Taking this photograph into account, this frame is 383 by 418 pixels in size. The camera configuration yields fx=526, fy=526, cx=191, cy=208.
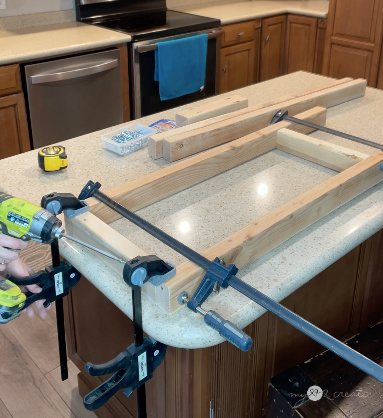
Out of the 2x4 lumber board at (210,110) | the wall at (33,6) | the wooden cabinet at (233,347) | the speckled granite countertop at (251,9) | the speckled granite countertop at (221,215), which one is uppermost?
the wall at (33,6)

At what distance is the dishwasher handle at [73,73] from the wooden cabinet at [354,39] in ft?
6.10

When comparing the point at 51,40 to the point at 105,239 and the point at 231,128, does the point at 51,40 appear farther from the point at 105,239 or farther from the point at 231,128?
the point at 105,239

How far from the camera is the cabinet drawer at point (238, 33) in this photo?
12.3 feet

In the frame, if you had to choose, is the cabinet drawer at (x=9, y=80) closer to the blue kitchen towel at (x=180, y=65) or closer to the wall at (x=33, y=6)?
the wall at (x=33, y=6)

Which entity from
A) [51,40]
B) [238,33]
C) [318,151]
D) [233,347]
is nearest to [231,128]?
[318,151]

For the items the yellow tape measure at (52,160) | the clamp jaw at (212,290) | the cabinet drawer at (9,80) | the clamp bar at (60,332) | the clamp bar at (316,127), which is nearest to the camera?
the clamp jaw at (212,290)

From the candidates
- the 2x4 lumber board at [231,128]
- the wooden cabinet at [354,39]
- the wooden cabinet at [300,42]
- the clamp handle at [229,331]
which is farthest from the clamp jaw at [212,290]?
the wooden cabinet at [300,42]

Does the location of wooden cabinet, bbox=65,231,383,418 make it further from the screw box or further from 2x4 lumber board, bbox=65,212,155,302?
the screw box

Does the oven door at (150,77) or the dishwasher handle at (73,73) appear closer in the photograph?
the dishwasher handle at (73,73)

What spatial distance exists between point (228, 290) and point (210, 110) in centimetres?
82

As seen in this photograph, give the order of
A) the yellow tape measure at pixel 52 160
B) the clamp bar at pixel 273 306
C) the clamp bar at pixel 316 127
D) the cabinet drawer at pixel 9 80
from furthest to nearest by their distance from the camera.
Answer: the cabinet drawer at pixel 9 80 < the clamp bar at pixel 316 127 < the yellow tape measure at pixel 52 160 < the clamp bar at pixel 273 306

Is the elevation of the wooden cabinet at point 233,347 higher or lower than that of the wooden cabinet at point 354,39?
lower

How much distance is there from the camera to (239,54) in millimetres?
3965

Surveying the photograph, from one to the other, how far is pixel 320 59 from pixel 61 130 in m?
2.30
